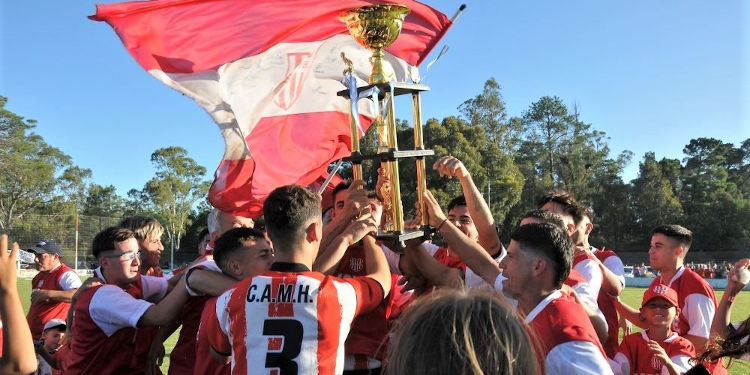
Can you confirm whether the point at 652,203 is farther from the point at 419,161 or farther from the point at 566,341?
the point at 566,341

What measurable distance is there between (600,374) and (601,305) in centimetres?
297

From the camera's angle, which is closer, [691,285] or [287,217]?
[287,217]

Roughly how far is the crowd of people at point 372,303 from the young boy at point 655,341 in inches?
0.4

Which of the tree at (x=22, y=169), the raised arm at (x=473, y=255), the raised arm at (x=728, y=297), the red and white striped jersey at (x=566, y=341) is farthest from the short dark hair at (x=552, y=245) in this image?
the tree at (x=22, y=169)

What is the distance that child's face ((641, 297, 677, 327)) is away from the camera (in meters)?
4.81

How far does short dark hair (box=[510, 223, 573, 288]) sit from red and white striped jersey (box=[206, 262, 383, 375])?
0.97 meters

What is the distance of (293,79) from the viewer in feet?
18.0

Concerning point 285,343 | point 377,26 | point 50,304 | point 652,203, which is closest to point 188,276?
point 285,343

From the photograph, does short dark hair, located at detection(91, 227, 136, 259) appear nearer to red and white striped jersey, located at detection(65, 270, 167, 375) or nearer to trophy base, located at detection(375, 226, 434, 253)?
red and white striped jersey, located at detection(65, 270, 167, 375)

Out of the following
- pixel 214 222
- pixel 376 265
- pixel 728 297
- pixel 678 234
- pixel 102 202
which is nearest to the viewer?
pixel 376 265

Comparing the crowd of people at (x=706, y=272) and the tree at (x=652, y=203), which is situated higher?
the tree at (x=652, y=203)

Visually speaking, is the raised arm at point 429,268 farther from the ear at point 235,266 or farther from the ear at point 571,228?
the ear at point 571,228

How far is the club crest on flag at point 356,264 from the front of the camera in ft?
13.6

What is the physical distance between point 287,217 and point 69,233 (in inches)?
2173
